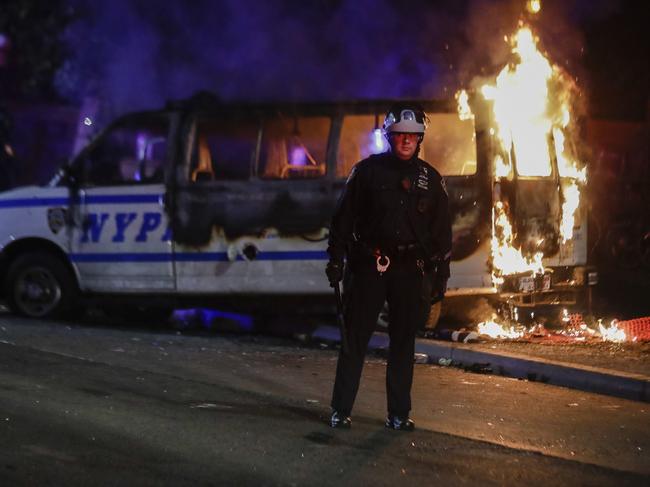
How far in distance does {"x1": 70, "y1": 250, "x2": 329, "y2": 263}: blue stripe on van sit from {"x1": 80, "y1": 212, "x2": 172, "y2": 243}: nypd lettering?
150 mm

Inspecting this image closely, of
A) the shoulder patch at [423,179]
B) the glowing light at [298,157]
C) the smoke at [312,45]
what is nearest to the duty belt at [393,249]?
the shoulder patch at [423,179]

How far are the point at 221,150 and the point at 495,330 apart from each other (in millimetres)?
3195

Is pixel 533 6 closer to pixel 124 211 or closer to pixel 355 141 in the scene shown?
pixel 355 141

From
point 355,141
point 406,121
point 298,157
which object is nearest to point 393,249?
point 406,121

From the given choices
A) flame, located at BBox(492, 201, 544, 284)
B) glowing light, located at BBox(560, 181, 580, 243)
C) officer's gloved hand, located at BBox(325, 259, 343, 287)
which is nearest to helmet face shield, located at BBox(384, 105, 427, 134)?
officer's gloved hand, located at BBox(325, 259, 343, 287)

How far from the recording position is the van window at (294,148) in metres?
9.04

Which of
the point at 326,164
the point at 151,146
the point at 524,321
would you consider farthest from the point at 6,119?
the point at 524,321

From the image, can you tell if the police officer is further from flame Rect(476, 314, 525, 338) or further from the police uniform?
flame Rect(476, 314, 525, 338)

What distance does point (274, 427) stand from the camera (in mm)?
5391

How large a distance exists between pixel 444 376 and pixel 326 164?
2595 mm

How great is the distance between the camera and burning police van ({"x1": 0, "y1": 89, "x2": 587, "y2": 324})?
8.72 meters

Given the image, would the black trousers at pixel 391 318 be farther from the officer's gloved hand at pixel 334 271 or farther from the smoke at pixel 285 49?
the smoke at pixel 285 49

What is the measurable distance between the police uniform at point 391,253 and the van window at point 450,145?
345cm

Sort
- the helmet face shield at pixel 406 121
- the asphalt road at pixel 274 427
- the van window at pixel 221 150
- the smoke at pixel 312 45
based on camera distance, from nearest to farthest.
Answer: the asphalt road at pixel 274 427 < the helmet face shield at pixel 406 121 < the van window at pixel 221 150 < the smoke at pixel 312 45
